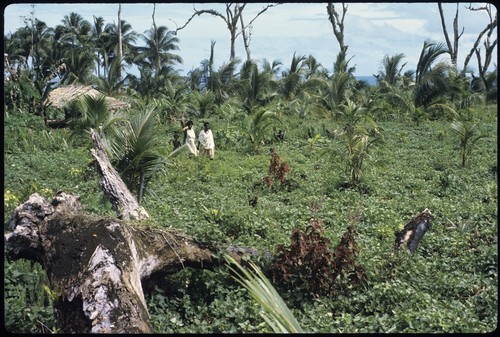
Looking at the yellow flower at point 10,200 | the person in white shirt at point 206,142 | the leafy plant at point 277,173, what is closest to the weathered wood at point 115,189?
the yellow flower at point 10,200

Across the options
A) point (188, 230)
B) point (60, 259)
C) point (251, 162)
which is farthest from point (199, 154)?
point (60, 259)

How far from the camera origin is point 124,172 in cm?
793

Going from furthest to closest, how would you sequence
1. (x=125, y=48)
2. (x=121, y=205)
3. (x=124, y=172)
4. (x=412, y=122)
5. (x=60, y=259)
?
(x=125, y=48), (x=412, y=122), (x=124, y=172), (x=121, y=205), (x=60, y=259)

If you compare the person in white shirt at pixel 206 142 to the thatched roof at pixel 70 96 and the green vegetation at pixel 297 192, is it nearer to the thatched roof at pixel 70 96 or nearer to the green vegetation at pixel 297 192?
the green vegetation at pixel 297 192

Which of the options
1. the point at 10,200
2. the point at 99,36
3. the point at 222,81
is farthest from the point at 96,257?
the point at 99,36

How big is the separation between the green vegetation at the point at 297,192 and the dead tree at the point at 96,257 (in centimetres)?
24

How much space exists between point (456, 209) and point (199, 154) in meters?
6.64

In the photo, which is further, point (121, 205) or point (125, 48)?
point (125, 48)

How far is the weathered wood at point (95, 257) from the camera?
4.04 metres

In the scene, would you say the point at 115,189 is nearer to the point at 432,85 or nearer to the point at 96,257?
the point at 96,257

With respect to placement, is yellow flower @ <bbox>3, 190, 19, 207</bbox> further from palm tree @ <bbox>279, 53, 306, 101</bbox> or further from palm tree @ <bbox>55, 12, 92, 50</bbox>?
palm tree @ <bbox>55, 12, 92, 50</bbox>

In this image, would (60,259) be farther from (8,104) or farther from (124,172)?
(8,104)

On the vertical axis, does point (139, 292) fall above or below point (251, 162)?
above

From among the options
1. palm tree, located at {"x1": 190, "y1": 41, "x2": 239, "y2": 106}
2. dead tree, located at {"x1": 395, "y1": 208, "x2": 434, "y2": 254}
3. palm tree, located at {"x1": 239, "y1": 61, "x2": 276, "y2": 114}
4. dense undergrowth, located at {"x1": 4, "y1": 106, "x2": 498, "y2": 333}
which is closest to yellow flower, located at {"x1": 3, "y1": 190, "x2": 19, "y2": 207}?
dense undergrowth, located at {"x1": 4, "y1": 106, "x2": 498, "y2": 333}
